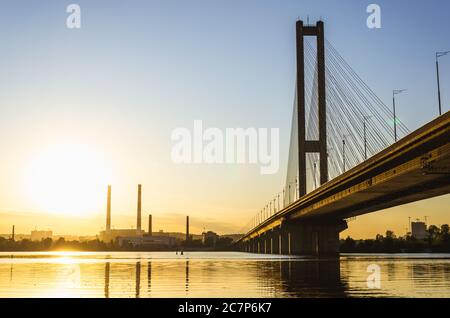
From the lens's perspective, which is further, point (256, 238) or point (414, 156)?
point (256, 238)

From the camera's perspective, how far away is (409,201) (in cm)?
7525

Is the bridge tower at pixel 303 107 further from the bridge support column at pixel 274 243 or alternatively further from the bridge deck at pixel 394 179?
the bridge support column at pixel 274 243

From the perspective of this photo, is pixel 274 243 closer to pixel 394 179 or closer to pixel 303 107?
pixel 303 107

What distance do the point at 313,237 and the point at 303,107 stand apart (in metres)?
29.8

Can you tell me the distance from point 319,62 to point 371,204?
64.8ft

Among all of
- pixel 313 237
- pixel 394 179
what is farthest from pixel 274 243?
pixel 394 179

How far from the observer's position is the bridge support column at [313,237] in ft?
355

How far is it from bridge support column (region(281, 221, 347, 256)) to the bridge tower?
59.7 ft

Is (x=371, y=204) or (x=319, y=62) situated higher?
(x=319, y=62)

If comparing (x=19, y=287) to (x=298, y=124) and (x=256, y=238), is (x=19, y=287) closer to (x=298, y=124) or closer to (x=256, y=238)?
(x=298, y=124)
